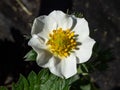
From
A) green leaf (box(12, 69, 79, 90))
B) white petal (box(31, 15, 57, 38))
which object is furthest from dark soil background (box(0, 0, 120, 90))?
white petal (box(31, 15, 57, 38))

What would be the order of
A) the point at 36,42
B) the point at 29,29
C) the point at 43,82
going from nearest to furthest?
the point at 36,42, the point at 43,82, the point at 29,29

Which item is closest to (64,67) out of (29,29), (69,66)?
(69,66)

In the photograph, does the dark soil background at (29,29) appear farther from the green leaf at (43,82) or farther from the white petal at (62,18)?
the white petal at (62,18)

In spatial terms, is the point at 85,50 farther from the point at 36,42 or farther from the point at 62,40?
the point at 36,42

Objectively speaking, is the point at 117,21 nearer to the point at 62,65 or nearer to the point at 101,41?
the point at 101,41

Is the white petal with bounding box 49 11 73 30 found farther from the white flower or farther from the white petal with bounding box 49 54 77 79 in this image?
the white petal with bounding box 49 54 77 79

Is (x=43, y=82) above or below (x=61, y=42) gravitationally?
below

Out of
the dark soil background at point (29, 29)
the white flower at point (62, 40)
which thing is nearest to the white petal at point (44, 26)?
the white flower at point (62, 40)
